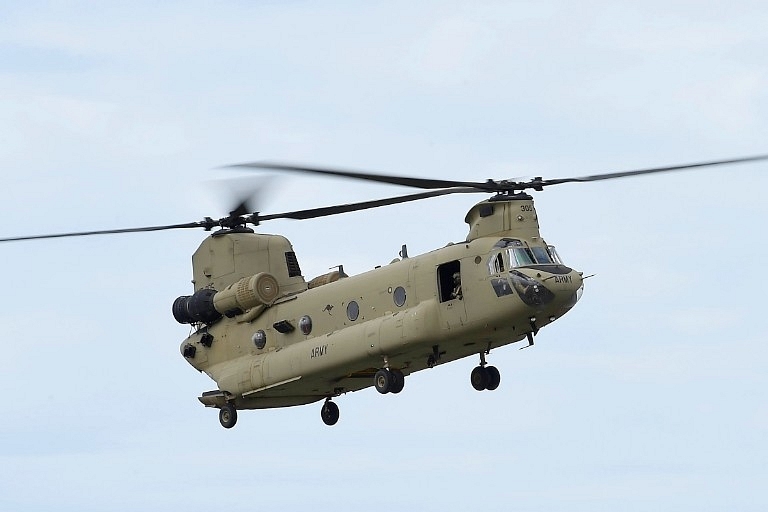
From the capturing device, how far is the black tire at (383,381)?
160ft

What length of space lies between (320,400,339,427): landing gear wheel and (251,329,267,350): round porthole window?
2599mm

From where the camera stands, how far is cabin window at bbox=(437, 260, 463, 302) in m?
48.2

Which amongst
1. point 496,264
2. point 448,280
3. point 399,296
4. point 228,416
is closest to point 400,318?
point 399,296

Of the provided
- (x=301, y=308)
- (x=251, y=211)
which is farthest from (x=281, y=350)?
(x=251, y=211)

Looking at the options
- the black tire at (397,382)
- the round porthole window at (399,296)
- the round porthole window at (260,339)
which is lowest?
the black tire at (397,382)

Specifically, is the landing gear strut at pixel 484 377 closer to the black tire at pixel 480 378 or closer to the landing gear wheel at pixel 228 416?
the black tire at pixel 480 378

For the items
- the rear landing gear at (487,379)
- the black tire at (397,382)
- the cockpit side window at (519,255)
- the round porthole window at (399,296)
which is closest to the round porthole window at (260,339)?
the round porthole window at (399,296)

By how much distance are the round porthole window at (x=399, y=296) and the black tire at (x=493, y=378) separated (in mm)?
3063

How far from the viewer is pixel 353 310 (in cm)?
5059

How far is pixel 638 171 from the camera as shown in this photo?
46.3 meters

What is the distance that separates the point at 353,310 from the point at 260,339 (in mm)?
4117

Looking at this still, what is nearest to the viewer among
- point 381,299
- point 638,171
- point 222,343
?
point 638,171

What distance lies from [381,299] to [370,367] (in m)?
1.95

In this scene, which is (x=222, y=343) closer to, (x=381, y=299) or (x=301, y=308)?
(x=301, y=308)
